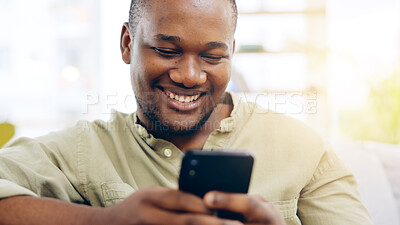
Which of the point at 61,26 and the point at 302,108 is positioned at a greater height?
the point at 61,26

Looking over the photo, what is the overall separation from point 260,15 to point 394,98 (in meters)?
1.28

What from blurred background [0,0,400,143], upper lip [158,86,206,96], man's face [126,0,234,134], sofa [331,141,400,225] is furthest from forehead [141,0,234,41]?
blurred background [0,0,400,143]

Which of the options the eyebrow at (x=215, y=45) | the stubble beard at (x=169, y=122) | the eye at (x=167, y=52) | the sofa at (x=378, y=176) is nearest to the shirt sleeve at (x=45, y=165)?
the stubble beard at (x=169, y=122)

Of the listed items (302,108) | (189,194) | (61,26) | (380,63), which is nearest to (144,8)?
(189,194)

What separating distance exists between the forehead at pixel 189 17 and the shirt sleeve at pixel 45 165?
0.39 metres

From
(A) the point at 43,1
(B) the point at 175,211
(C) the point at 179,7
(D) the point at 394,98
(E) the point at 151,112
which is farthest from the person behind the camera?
(A) the point at 43,1

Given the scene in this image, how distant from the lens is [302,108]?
318 centimetres

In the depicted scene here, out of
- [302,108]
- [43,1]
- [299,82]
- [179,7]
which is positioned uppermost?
[43,1]

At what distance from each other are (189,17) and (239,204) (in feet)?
1.77

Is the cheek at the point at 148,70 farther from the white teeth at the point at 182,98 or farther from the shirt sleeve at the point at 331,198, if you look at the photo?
the shirt sleeve at the point at 331,198

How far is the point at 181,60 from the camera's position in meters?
0.97

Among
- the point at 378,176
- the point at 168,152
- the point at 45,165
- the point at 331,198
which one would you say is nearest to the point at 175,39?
the point at 168,152

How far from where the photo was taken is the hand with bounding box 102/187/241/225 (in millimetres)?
552

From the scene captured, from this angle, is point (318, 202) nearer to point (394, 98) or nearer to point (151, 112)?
point (151, 112)
